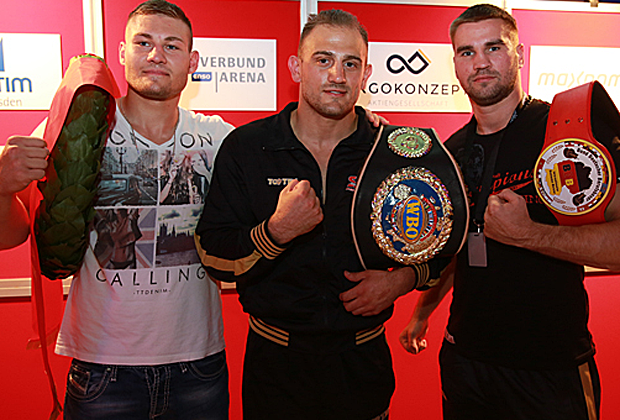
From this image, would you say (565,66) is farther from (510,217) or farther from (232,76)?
(232,76)

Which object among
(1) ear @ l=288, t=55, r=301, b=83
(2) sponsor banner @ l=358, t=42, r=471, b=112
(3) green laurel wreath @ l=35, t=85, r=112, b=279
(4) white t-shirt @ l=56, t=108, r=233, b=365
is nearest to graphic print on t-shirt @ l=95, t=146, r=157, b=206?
(4) white t-shirt @ l=56, t=108, r=233, b=365

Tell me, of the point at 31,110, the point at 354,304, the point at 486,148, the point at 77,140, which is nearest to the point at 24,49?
the point at 31,110

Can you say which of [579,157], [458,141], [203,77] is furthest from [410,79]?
[579,157]

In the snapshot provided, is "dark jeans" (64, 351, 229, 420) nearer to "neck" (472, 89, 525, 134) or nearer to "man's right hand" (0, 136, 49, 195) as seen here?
"man's right hand" (0, 136, 49, 195)

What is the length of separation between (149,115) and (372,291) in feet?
3.26

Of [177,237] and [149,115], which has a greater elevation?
[149,115]

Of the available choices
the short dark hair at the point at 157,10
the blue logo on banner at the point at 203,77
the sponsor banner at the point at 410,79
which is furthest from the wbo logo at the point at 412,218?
the blue logo on banner at the point at 203,77

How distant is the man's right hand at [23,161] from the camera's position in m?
1.22

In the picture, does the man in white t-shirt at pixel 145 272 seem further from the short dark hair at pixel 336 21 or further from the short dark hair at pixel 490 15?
the short dark hair at pixel 490 15

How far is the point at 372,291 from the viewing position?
145 cm

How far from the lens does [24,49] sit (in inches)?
90.3

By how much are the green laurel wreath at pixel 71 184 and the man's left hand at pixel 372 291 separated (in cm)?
84

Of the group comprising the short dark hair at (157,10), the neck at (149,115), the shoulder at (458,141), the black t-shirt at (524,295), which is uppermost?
the short dark hair at (157,10)

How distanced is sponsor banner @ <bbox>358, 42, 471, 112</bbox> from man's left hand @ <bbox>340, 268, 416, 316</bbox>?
1.42 meters
